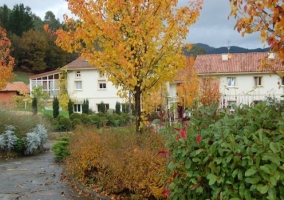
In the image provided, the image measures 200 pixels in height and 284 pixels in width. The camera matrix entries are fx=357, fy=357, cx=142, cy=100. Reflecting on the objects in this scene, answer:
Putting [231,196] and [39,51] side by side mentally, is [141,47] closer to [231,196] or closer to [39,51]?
[231,196]

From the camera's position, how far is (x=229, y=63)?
137 ft

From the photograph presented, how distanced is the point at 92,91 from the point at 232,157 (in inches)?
1704

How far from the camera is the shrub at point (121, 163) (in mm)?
5812

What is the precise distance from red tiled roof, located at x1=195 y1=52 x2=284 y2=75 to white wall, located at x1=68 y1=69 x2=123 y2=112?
36.5ft

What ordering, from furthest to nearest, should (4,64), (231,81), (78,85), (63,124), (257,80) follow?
(78,85), (231,81), (257,80), (63,124), (4,64)

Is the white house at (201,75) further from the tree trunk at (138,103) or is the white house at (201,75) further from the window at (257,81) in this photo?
the tree trunk at (138,103)

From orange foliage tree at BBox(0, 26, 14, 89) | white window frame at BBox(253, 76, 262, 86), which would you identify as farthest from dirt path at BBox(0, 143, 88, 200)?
white window frame at BBox(253, 76, 262, 86)

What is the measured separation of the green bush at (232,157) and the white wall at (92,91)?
41306mm

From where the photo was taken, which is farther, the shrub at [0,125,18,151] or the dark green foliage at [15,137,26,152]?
the dark green foliage at [15,137,26,152]

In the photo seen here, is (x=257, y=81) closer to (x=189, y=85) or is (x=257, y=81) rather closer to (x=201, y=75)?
(x=201, y=75)

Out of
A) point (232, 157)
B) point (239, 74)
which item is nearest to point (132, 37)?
point (232, 157)

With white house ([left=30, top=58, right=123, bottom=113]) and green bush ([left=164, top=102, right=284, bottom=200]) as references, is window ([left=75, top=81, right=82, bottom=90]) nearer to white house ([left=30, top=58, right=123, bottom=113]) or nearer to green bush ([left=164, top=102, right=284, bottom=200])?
white house ([left=30, top=58, right=123, bottom=113])

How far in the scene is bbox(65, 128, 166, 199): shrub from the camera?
5.81 metres

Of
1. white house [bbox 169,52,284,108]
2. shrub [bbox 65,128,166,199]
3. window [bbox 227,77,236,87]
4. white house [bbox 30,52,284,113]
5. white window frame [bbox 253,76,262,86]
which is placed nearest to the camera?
shrub [bbox 65,128,166,199]
